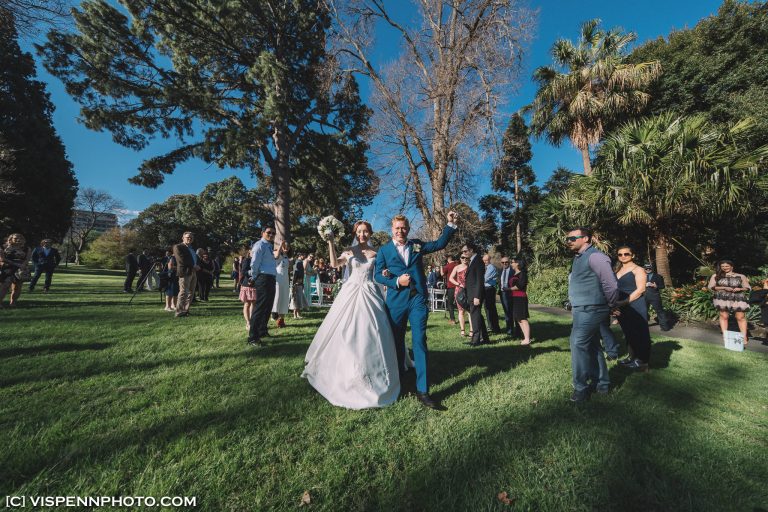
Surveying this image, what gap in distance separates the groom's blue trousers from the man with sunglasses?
9.60 ft

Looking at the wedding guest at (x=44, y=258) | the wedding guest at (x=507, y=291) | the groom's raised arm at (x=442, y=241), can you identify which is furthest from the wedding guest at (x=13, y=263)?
the wedding guest at (x=507, y=291)

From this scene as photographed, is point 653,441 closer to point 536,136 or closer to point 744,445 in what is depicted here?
point 744,445

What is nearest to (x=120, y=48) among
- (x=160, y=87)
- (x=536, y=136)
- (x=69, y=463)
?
(x=160, y=87)

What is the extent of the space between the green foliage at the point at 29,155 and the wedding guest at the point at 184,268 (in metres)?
20.9

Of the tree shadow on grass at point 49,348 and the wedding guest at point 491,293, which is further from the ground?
the wedding guest at point 491,293

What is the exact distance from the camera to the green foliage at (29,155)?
20312 mm

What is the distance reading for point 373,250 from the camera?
4328 millimetres

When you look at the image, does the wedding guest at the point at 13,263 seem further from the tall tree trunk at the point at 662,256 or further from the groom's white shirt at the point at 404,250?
the tall tree trunk at the point at 662,256

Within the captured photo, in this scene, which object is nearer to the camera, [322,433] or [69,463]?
[69,463]

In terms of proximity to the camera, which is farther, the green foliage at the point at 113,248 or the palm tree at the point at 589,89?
the green foliage at the point at 113,248

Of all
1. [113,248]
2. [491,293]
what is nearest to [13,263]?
[491,293]

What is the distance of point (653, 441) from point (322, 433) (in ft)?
8.98

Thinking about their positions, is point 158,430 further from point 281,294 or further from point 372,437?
point 281,294

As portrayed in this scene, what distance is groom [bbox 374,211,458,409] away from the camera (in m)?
3.28
